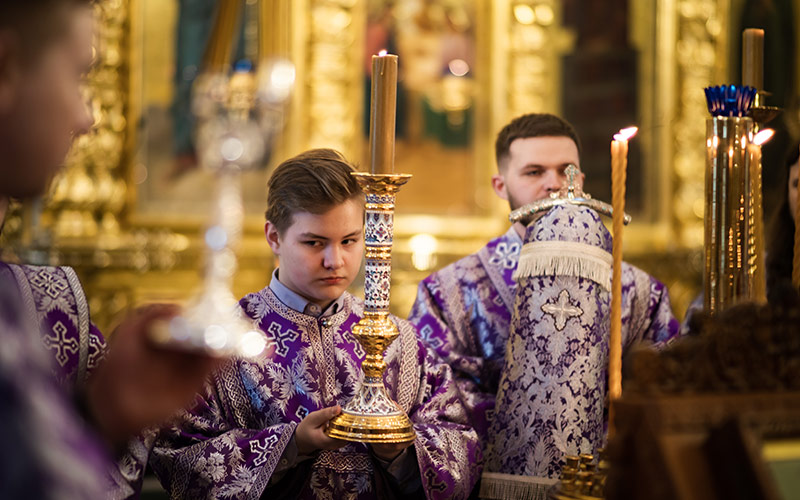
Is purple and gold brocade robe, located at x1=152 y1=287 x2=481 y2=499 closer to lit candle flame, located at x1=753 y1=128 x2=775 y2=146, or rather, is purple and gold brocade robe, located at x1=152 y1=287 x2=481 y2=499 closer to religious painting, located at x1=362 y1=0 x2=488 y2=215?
lit candle flame, located at x1=753 y1=128 x2=775 y2=146

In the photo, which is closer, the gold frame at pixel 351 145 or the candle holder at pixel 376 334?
the candle holder at pixel 376 334

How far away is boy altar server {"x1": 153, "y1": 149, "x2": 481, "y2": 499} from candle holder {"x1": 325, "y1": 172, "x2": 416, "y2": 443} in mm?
186

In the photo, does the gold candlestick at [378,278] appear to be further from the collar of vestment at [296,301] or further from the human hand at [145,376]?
the human hand at [145,376]

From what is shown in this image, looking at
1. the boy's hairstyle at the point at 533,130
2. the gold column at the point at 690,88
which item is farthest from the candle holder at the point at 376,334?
the gold column at the point at 690,88

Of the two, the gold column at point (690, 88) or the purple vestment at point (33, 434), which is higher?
the gold column at point (690, 88)

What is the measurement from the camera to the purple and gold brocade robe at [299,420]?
224cm

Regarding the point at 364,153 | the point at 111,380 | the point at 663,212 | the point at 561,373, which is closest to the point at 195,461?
the point at 561,373

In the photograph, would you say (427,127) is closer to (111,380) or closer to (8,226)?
(8,226)

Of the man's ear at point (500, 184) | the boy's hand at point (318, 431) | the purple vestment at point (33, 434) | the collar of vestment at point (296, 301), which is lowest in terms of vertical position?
the boy's hand at point (318, 431)

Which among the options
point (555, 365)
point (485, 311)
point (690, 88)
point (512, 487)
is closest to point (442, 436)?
point (512, 487)

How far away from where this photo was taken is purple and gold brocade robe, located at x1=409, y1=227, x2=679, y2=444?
2914 millimetres

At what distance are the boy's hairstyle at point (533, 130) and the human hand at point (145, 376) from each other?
2.17 meters

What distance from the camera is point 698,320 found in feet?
5.01

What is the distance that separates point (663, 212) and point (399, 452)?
5365 mm
